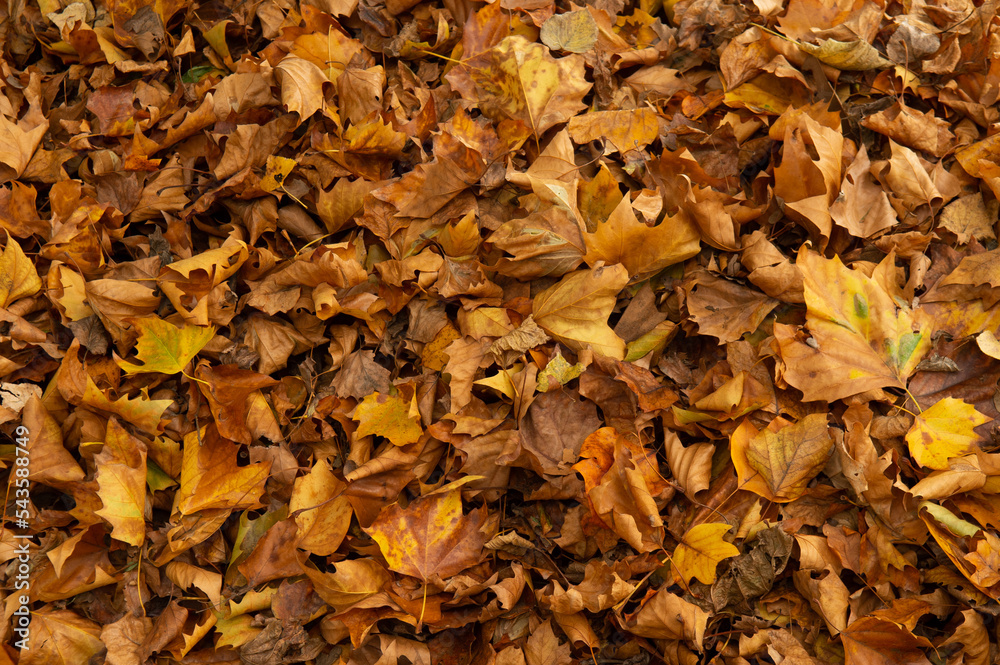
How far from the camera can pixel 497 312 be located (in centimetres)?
171

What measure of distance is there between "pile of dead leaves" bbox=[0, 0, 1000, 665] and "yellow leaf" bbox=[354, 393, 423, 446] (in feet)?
0.04

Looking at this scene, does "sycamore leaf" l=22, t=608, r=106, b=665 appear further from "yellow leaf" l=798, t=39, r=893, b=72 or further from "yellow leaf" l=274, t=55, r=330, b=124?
"yellow leaf" l=798, t=39, r=893, b=72

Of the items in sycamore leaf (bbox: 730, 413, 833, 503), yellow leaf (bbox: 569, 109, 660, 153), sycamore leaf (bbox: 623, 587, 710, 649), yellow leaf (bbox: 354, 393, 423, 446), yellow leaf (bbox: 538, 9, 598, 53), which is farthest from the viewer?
yellow leaf (bbox: 538, 9, 598, 53)

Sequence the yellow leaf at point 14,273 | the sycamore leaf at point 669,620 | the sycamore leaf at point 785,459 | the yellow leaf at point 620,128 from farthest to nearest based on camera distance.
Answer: the yellow leaf at point 620,128 < the yellow leaf at point 14,273 < the sycamore leaf at point 785,459 < the sycamore leaf at point 669,620

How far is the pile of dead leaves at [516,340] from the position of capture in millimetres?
1494

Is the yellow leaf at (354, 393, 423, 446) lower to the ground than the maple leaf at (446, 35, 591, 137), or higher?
lower

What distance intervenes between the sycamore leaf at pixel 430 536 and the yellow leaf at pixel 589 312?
0.48m

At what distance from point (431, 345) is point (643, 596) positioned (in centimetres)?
79

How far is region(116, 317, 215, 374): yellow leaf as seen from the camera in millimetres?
1694

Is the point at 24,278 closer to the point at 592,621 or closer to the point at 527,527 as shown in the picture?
the point at 527,527

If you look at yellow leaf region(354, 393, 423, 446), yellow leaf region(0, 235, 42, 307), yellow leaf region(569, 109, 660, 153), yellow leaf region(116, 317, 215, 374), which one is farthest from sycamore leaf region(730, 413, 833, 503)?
yellow leaf region(0, 235, 42, 307)

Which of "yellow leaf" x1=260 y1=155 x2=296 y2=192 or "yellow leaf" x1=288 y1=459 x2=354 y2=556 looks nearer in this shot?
"yellow leaf" x1=288 y1=459 x2=354 y2=556

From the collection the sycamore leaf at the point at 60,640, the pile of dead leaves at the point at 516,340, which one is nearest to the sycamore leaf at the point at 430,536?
the pile of dead leaves at the point at 516,340

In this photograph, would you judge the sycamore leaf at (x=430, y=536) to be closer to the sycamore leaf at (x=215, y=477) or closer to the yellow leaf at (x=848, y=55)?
the sycamore leaf at (x=215, y=477)
